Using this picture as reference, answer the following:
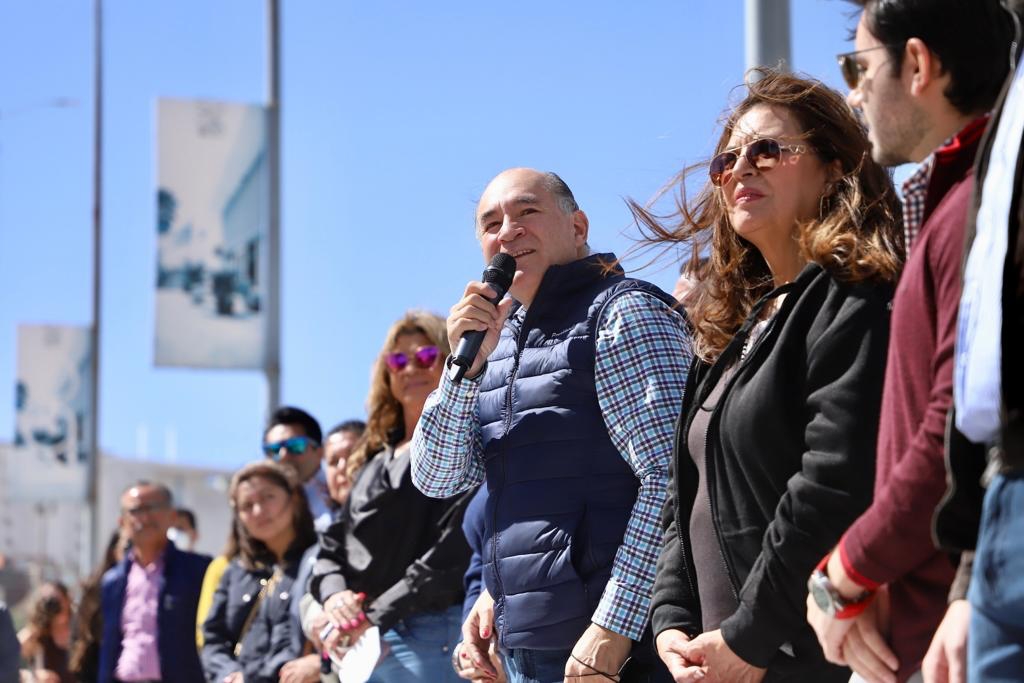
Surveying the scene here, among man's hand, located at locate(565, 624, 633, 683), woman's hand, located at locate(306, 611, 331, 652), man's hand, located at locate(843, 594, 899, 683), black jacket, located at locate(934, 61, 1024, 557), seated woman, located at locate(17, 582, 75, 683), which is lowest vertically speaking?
seated woman, located at locate(17, 582, 75, 683)

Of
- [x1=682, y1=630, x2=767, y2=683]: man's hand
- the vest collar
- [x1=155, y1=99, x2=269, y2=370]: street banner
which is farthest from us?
[x1=155, y1=99, x2=269, y2=370]: street banner

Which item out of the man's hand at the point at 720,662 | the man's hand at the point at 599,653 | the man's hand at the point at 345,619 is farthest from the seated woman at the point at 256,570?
the man's hand at the point at 720,662

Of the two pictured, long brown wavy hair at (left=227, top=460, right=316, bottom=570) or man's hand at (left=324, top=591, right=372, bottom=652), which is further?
long brown wavy hair at (left=227, top=460, right=316, bottom=570)

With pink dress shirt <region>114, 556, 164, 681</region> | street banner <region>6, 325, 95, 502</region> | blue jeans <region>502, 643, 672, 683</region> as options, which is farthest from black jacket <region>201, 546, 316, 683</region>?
street banner <region>6, 325, 95, 502</region>

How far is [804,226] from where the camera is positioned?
323cm

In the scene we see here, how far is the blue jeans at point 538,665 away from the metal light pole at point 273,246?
25.8 ft

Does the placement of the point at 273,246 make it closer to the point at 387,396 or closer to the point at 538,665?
the point at 387,396

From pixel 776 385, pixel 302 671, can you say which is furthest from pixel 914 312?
pixel 302 671

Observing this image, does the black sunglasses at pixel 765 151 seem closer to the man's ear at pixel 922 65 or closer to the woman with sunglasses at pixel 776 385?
the woman with sunglasses at pixel 776 385

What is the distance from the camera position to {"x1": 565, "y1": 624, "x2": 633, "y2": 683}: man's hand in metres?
3.63

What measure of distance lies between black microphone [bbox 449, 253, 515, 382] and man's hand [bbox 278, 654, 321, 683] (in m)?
2.72

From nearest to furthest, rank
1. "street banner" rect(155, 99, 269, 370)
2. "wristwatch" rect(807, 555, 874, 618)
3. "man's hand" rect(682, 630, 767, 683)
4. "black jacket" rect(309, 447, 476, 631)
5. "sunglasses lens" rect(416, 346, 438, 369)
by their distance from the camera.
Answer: "wristwatch" rect(807, 555, 874, 618) → "man's hand" rect(682, 630, 767, 683) → "black jacket" rect(309, 447, 476, 631) → "sunglasses lens" rect(416, 346, 438, 369) → "street banner" rect(155, 99, 269, 370)

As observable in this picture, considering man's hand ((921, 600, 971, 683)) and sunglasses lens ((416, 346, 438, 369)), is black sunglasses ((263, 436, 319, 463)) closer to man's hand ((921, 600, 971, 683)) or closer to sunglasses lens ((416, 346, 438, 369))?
sunglasses lens ((416, 346, 438, 369))

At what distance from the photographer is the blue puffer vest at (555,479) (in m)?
3.81
